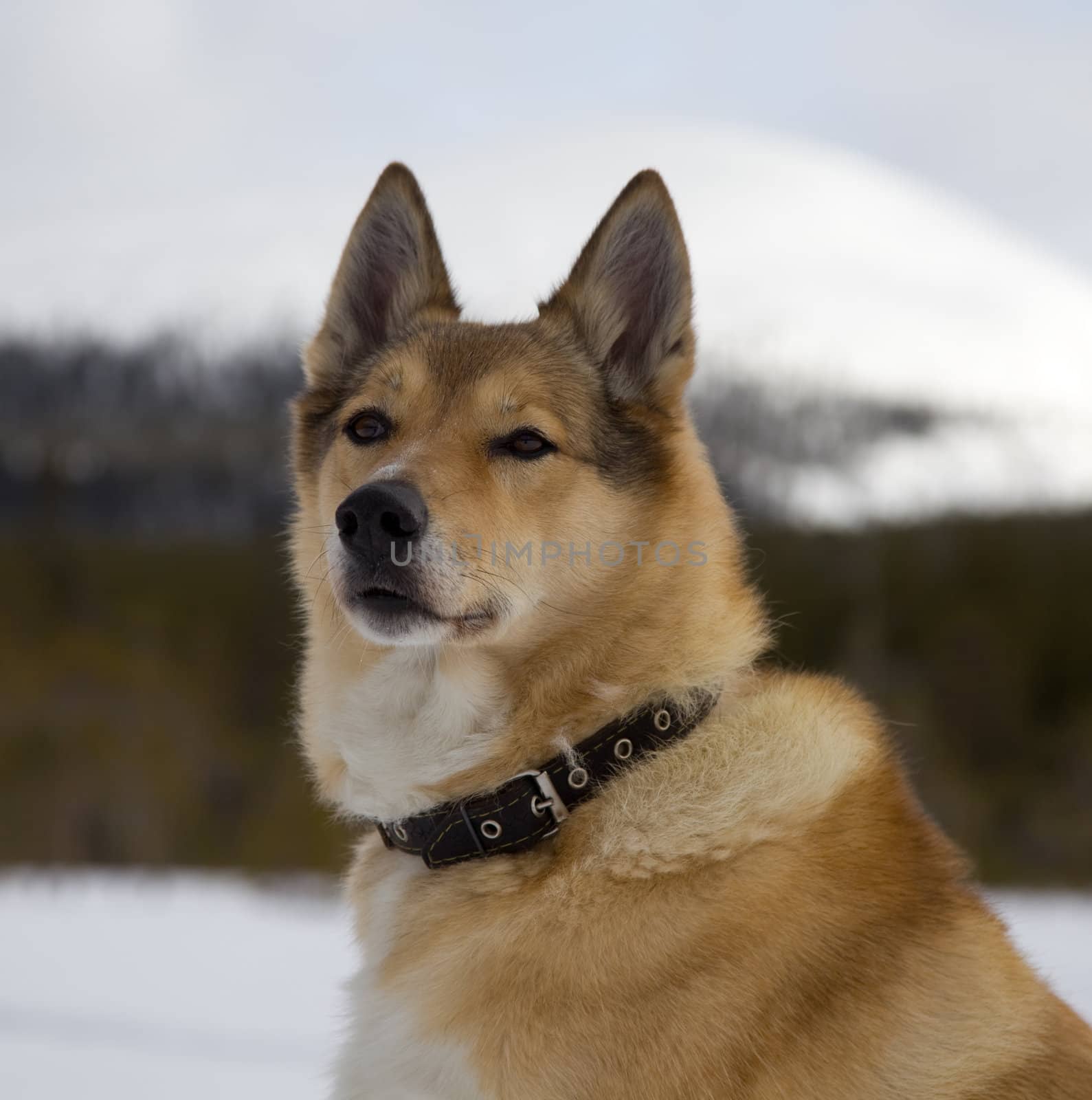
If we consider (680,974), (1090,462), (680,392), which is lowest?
(1090,462)

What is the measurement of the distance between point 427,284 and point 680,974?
2248mm

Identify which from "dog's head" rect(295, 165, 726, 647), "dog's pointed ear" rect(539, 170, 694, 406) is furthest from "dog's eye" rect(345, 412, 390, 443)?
"dog's pointed ear" rect(539, 170, 694, 406)

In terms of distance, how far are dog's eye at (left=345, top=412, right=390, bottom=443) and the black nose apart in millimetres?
Answer: 478

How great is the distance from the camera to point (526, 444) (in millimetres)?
2992

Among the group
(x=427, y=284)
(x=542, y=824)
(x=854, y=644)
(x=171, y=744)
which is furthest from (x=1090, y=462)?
(x=542, y=824)

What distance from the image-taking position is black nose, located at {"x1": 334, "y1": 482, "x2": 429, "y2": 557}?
265 centimetres

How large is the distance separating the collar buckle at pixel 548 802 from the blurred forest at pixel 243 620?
661 centimetres

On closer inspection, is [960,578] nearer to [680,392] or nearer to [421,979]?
[680,392]

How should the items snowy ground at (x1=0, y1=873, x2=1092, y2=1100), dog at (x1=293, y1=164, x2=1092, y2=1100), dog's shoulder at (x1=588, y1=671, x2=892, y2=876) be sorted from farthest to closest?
1. snowy ground at (x1=0, y1=873, x2=1092, y2=1100)
2. dog's shoulder at (x1=588, y1=671, x2=892, y2=876)
3. dog at (x1=293, y1=164, x2=1092, y2=1100)

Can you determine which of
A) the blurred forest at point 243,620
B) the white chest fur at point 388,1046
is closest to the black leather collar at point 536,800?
the white chest fur at point 388,1046

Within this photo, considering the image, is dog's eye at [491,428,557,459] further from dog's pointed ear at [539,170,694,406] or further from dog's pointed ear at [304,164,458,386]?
dog's pointed ear at [304,164,458,386]

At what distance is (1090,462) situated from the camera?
12531mm

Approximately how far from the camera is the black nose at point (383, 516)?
265cm

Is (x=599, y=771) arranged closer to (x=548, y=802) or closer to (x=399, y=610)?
(x=548, y=802)
